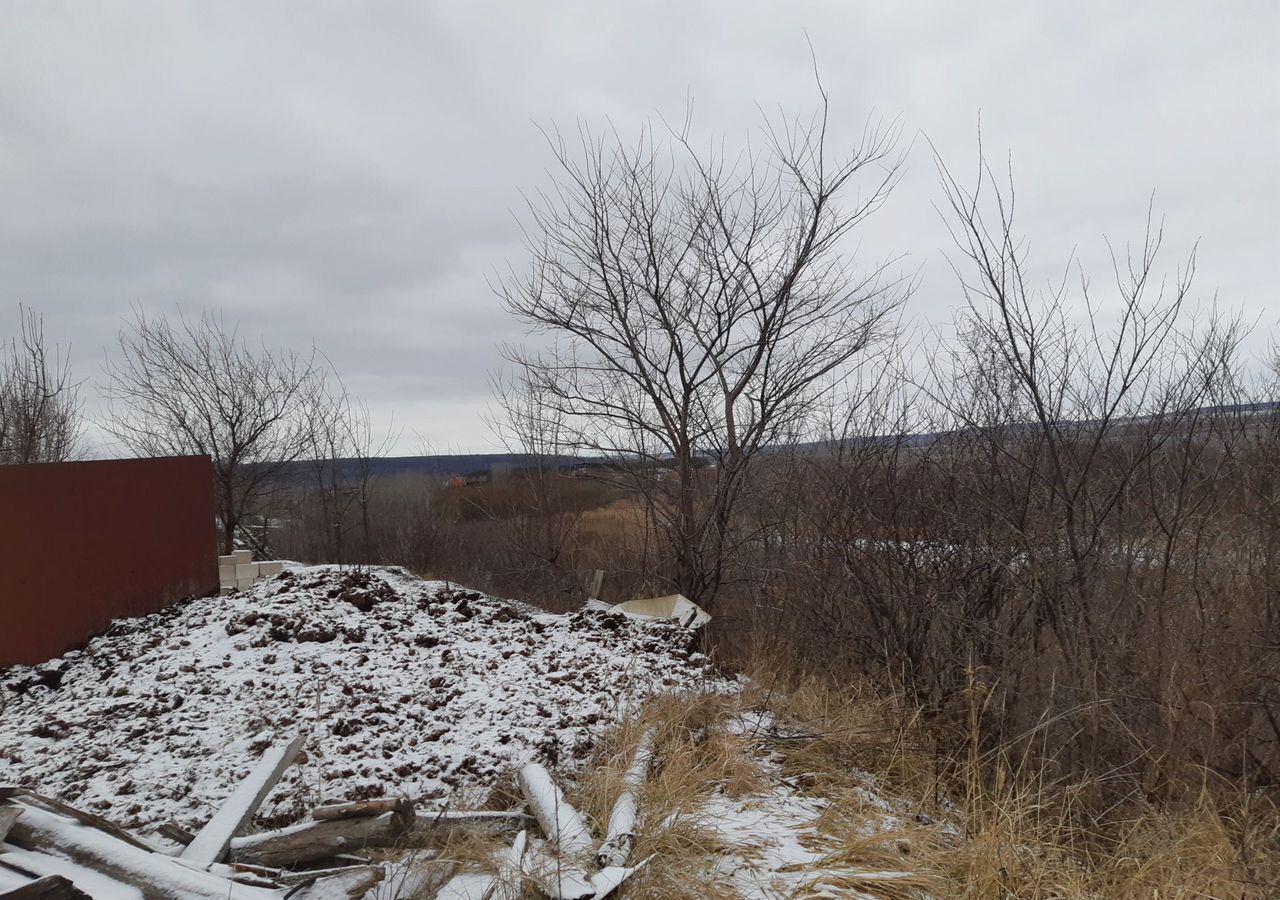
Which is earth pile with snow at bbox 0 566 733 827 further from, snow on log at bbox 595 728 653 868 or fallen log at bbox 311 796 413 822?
fallen log at bbox 311 796 413 822

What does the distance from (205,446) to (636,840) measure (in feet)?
40.3

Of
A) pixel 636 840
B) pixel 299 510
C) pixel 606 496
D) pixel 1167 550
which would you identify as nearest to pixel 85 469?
pixel 606 496

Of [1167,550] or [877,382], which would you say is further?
[877,382]

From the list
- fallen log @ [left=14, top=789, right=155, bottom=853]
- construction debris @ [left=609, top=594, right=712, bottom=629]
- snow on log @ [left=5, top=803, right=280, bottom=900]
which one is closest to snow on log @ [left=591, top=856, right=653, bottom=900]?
snow on log @ [left=5, top=803, right=280, bottom=900]

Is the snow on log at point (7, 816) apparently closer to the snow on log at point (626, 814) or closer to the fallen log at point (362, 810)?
the fallen log at point (362, 810)

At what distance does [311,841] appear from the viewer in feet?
10.2

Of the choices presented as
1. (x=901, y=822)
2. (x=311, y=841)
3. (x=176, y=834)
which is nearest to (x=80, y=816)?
(x=176, y=834)

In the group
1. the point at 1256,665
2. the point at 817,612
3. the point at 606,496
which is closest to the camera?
the point at 1256,665

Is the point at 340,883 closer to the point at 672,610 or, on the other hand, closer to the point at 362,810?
the point at 362,810

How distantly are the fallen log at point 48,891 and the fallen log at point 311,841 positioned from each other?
2.52 ft

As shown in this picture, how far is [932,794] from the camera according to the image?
3.93 meters

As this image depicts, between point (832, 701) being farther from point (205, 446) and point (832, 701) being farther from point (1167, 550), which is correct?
point (205, 446)

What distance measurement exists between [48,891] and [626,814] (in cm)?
195

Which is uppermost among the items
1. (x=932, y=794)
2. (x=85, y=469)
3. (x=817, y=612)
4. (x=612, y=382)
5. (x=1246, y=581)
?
(x=612, y=382)
